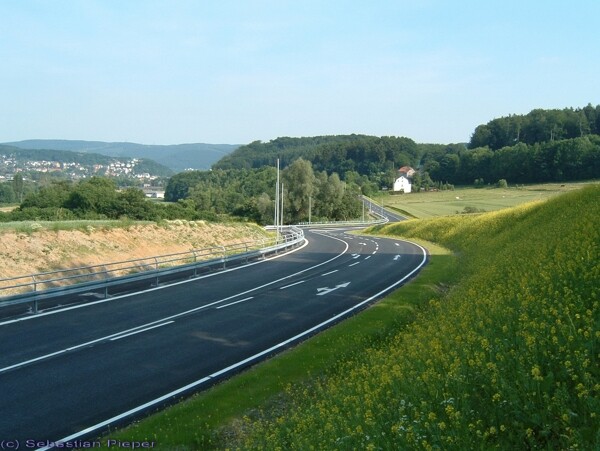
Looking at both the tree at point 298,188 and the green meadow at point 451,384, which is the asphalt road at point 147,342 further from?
the tree at point 298,188

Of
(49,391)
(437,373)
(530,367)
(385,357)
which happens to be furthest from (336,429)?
(49,391)

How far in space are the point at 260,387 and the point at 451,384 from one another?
5.10m

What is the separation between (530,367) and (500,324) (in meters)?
2.38

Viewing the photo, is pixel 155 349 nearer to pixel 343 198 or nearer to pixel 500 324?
pixel 500 324

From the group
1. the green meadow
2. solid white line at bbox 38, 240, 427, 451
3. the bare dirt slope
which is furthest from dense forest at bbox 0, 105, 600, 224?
the green meadow

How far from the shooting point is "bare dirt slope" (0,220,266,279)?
33000 millimetres

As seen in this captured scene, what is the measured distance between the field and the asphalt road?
49.1m

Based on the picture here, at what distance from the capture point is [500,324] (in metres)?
9.37

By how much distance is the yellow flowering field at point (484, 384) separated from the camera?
236 inches

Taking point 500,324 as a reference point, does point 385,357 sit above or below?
below

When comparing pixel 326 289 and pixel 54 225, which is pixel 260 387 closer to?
pixel 326 289

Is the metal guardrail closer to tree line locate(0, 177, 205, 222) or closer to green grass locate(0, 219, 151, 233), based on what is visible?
green grass locate(0, 219, 151, 233)

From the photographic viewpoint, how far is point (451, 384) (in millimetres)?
7480

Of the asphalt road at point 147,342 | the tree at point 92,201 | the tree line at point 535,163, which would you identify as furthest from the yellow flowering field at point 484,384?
the tree line at point 535,163
